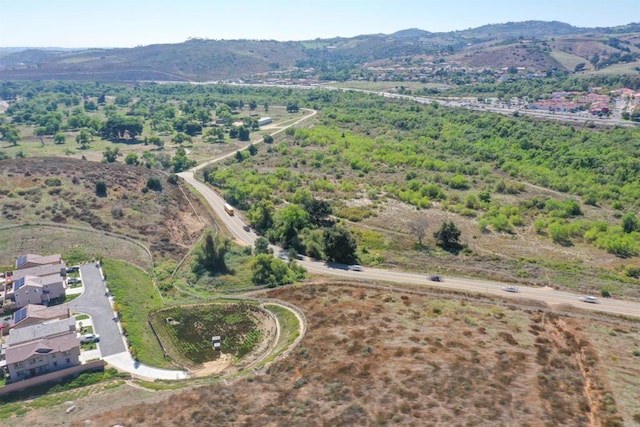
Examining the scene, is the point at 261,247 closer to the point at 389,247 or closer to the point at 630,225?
the point at 389,247

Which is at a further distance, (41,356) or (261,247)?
(261,247)

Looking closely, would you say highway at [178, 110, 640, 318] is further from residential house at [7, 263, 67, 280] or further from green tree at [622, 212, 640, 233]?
green tree at [622, 212, 640, 233]

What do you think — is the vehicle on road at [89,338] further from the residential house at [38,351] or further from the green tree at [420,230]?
the green tree at [420,230]

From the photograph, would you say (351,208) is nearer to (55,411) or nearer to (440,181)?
(440,181)

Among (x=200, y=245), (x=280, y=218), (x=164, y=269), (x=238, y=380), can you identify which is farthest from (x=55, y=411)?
(x=280, y=218)

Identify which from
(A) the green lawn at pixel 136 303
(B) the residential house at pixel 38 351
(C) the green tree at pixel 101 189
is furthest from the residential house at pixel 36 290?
(C) the green tree at pixel 101 189

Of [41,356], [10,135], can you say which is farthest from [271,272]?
[10,135]
